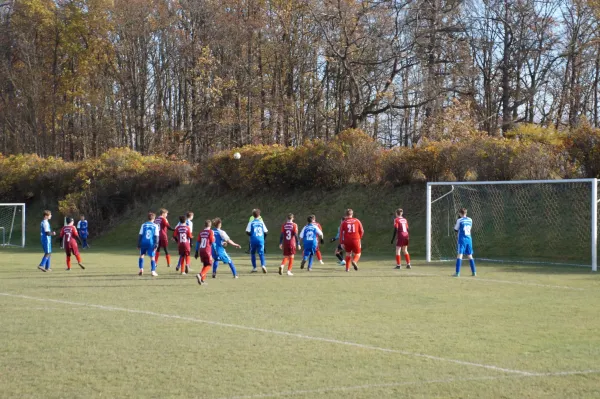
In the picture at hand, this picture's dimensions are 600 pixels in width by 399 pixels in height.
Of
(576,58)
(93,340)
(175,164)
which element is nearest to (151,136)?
(175,164)

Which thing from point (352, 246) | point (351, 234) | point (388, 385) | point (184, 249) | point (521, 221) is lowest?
point (388, 385)

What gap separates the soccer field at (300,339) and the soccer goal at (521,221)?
30.0 ft

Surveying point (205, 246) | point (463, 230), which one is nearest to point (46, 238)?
point (205, 246)

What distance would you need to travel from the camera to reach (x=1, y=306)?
13.1 meters

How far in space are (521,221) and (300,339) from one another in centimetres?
2124

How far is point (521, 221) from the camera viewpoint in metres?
A: 29.0

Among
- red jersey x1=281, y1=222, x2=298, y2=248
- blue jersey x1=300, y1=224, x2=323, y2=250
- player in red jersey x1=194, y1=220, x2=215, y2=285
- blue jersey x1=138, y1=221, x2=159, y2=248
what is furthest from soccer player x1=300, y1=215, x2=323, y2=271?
player in red jersey x1=194, y1=220, x2=215, y2=285

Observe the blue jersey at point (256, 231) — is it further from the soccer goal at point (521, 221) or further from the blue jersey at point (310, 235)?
the soccer goal at point (521, 221)

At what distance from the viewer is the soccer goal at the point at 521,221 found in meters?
26.2

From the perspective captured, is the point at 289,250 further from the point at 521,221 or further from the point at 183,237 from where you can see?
the point at 521,221

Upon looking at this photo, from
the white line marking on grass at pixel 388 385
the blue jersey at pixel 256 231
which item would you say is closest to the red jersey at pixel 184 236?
the blue jersey at pixel 256 231

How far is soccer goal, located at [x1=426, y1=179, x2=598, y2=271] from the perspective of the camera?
26.2 metres

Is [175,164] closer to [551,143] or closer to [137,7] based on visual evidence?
[137,7]

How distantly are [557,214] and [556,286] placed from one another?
12.7m
